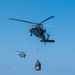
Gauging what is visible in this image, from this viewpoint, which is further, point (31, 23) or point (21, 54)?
point (21, 54)

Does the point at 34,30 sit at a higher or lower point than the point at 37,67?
higher

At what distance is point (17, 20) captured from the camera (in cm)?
7581

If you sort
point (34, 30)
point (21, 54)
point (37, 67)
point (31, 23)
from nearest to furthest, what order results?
1. point (37, 67)
2. point (34, 30)
3. point (31, 23)
4. point (21, 54)

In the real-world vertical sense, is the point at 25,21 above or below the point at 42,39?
above

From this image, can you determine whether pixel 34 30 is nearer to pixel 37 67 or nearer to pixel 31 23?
pixel 31 23

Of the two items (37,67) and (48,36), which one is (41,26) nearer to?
(48,36)

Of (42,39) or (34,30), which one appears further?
(42,39)

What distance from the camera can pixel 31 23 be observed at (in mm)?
77062

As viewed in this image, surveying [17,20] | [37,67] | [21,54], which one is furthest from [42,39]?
[21,54]

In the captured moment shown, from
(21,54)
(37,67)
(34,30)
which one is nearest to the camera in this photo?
(37,67)

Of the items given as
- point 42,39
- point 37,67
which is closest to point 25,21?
point 42,39

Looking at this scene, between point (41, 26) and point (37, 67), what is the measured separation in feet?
77.1

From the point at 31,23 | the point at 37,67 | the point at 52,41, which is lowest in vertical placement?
the point at 37,67

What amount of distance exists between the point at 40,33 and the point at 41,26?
3240 mm
